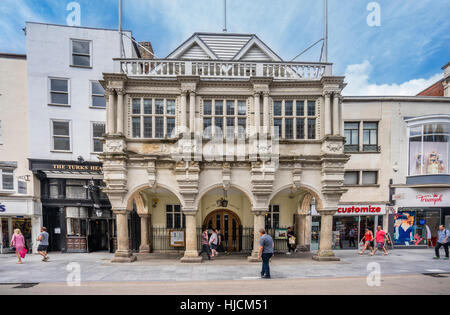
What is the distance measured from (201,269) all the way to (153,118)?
7580 millimetres

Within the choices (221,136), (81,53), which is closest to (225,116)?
A: (221,136)

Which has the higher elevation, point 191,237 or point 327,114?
point 327,114

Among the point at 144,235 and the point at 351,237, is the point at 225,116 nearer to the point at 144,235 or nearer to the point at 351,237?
the point at 144,235

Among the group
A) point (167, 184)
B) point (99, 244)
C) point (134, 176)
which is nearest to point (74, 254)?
point (99, 244)

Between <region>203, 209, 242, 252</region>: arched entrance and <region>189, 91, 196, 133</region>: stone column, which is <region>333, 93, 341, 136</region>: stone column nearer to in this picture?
<region>189, 91, 196, 133</region>: stone column

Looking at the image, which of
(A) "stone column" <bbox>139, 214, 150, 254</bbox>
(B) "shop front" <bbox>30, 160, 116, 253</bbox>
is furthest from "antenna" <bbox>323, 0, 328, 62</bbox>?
(B) "shop front" <bbox>30, 160, 116, 253</bbox>

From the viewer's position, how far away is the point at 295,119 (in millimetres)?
12094

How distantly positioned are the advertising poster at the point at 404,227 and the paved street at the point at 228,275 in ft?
12.0

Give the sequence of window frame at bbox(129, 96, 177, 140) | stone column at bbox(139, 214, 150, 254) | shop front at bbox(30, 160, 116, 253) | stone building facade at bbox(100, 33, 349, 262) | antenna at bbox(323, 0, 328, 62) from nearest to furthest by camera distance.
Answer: stone building facade at bbox(100, 33, 349, 262) < window frame at bbox(129, 96, 177, 140) < antenna at bbox(323, 0, 328, 62) < stone column at bbox(139, 214, 150, 254) < shop front at bbox(30, 160, 116, 253)

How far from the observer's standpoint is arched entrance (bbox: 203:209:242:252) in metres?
14.8

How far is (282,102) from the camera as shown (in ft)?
39.9

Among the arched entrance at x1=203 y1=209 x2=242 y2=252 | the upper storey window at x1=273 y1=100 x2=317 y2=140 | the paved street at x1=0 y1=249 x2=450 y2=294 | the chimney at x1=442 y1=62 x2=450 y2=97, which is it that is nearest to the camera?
the paved street at x1=0 y1=249 x2=450 y2=294

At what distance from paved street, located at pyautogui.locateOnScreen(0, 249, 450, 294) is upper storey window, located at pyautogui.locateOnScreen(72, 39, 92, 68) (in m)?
12.4
